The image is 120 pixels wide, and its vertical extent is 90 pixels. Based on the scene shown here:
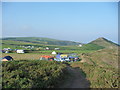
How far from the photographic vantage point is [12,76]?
5055mm

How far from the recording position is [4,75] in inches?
201

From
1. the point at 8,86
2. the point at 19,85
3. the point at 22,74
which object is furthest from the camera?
the point at 22,74

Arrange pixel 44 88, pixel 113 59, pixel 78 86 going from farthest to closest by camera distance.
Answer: pixel 113 59
pixel 78 86
pixel 44 88

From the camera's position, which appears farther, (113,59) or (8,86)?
(113,59)

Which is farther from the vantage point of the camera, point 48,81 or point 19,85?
point 48,81

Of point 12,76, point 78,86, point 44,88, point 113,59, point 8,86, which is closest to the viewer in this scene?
point 8,86

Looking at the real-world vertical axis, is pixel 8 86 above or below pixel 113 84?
above

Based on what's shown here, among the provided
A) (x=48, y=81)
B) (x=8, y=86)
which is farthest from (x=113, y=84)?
(x=8, y=86)

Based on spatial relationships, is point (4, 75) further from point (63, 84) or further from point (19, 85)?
point (63, 84)

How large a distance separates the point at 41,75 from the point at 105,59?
32.1ft

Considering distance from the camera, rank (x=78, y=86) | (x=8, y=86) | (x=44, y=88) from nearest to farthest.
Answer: (x=8, y=86)
(x=44, y=88)
(x=78, y=86)

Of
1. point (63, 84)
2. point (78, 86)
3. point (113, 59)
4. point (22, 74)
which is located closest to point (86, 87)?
point (78, 86)

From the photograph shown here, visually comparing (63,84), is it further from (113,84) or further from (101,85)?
(113,84)

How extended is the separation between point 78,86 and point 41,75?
5.69ft
